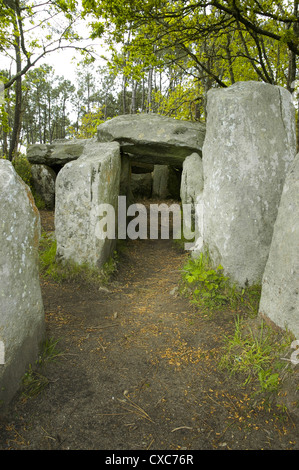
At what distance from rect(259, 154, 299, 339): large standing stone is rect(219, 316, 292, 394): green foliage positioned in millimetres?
136

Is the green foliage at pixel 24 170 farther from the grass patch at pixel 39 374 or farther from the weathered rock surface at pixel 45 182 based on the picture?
the grass patch at pixel 39 374

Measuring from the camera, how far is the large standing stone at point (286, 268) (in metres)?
2.75

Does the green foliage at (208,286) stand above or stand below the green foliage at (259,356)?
above

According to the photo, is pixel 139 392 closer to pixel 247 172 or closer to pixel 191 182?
pixel 247 172

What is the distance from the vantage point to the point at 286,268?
2834mm

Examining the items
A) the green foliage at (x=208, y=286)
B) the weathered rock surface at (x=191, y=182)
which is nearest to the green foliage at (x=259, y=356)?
the green foliage at (x=208, y=286)

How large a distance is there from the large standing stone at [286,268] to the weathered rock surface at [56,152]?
6.78 meters

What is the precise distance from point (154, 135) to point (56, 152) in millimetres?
3824

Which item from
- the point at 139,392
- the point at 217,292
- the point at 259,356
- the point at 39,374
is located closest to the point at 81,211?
the point at 217,292

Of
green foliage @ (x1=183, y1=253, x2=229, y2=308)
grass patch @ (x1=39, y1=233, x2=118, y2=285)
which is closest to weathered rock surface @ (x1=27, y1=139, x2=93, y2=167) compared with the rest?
grass patch @ (x1=39, y1=233, x2=118, y2=285)

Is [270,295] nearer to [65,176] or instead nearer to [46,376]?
[46,376]

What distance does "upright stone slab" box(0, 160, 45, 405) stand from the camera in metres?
2.35
